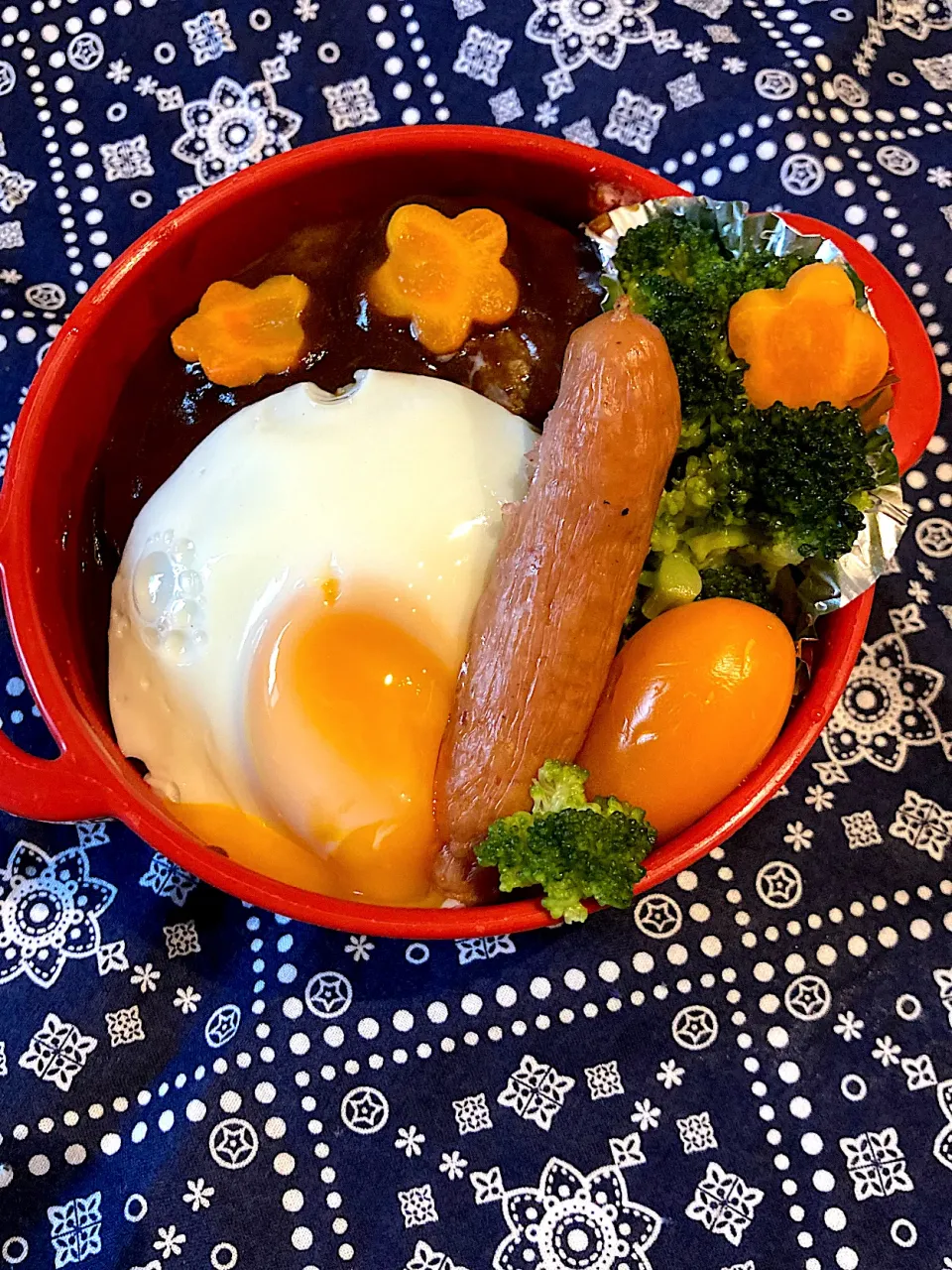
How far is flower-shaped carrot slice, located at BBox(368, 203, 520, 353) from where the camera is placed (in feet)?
4.95

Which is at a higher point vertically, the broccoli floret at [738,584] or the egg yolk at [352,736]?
the broccoli floret at [738,584]

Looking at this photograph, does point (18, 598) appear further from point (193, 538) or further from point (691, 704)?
point (691, 704)

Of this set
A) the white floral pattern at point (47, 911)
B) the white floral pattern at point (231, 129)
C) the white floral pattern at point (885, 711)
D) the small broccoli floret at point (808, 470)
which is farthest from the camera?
the white floral pattern at point (231, 129)

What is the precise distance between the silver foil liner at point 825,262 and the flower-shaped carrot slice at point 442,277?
0.17 metres

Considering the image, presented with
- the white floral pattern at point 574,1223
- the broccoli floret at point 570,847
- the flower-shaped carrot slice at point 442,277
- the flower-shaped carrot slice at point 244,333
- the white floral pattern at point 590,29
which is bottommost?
the white floral pattern at point 574,1223

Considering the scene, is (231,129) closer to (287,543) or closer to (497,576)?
(287,543)

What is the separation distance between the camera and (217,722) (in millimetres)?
1396

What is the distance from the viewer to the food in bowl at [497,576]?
4.26 ft

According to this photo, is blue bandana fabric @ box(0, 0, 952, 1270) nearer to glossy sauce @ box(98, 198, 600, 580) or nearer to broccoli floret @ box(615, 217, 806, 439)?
glossy sauce @ box(98, 198, 600, 580)

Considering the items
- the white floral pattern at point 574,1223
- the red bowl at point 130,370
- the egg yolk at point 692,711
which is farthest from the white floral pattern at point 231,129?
the white floral pattern at point 574,1223

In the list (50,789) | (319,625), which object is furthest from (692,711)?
(50,789)

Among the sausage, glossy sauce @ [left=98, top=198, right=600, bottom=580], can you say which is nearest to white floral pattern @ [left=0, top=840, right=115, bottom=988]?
glossy sauce @ [left=98, top=198, right=600, bottom=580]

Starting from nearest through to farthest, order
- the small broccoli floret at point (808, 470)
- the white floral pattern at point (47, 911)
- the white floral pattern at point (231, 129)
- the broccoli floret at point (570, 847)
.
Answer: the broccoli floret at point (570, 847), the small broccoli floret at point (808, 470), the white floral pattern at point (47, 911), the white floral pattern at point (231, 129)

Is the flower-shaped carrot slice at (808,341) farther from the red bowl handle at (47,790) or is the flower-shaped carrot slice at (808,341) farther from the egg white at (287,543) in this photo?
the red bowl handle at (47,790)
